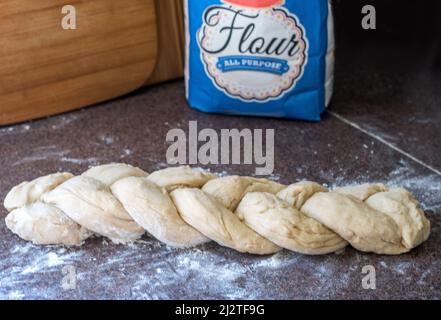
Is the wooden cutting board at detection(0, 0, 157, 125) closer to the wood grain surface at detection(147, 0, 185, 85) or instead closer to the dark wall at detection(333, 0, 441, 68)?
the wood grain surface at detection(147, 0, 185, 85)

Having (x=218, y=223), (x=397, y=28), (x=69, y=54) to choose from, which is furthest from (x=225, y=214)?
(x=397, y=28)

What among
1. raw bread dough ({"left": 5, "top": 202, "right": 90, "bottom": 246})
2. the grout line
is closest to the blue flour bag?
the grout line

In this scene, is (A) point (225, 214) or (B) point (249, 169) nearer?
(A) point (225, 214)

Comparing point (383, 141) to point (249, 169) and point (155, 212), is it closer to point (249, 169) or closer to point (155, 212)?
point (249, 169)

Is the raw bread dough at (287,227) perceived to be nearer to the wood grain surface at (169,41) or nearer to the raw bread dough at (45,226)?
the raw bread dough at (45,226)

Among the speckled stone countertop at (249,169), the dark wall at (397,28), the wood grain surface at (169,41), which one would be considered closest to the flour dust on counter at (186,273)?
the speckled stone countertop at (249,169)

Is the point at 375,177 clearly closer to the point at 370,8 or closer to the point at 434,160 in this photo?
the point at 434,160
